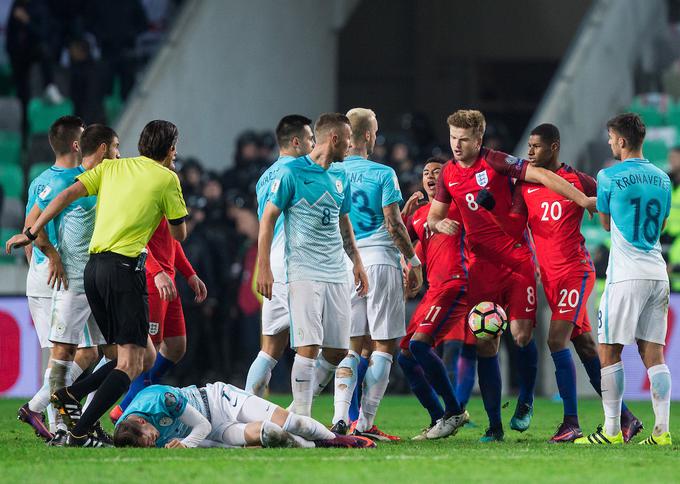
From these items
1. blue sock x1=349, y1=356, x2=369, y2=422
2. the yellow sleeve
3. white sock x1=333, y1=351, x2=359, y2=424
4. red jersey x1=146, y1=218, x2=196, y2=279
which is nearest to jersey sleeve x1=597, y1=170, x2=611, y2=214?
white sock x1=333, y1=351, x2=359, y2=424

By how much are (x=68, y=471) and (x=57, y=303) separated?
7.70 ft

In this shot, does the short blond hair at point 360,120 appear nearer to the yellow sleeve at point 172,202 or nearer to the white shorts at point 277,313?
the white shorts at point 277,313

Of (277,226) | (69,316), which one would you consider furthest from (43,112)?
(69,316)

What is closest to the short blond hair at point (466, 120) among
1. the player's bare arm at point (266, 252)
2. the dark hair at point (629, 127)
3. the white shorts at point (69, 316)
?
the dark hair at point (629, 127)

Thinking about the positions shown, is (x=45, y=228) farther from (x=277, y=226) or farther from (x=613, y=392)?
(x=613, y=392)

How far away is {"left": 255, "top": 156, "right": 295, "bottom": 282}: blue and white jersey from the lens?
10.0 metres

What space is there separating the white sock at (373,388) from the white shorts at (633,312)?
1572 millimetres

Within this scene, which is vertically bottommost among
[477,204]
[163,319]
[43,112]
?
[163,319]

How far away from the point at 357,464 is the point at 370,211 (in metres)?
2.80

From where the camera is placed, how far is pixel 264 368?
9852mm

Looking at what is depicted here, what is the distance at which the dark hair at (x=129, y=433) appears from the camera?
28.7ft

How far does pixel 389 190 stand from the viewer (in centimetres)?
1023

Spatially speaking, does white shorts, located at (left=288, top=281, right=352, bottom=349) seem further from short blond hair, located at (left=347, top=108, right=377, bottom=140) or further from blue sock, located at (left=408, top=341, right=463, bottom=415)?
short blond hair, located at (left=347, top=108, right=377, bottom=140)

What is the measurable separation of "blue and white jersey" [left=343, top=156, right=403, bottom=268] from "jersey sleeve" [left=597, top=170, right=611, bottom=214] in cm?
143
